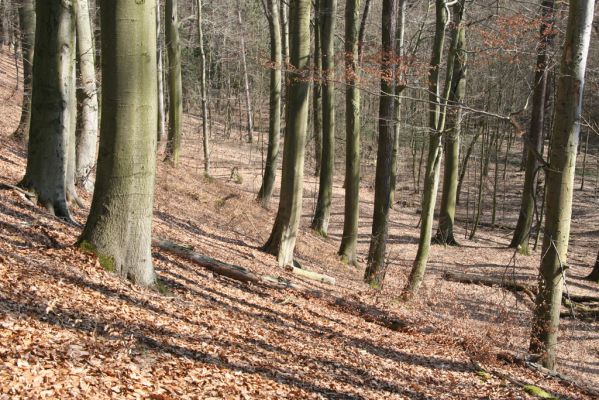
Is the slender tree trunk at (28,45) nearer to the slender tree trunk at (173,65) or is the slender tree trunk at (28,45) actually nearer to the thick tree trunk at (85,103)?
the thick tree trunk at (85,103)

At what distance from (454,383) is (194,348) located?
3790 mm

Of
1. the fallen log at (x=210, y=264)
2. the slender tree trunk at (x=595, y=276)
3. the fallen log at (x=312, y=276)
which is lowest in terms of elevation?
the slender tree trunk at (x=595, y=276)

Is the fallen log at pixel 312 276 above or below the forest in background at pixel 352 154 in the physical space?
below

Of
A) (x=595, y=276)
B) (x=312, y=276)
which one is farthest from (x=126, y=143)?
(x=595, y=276)

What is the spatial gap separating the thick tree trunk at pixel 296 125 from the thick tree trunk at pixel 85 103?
4.02 metres

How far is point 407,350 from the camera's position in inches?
359

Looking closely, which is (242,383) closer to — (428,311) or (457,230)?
(428,311)

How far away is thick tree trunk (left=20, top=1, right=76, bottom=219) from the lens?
8.71 metres

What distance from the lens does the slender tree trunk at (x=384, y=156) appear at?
1247 cm

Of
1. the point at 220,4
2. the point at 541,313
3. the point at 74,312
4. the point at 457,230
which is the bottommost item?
the point at 457,230

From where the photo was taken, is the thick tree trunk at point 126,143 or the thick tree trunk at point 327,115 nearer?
the thick tree trunk at point 126,143

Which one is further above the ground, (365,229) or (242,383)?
(242,383)

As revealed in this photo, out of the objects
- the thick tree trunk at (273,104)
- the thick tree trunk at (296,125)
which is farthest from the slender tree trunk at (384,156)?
the thick tree trunk at (273,104)

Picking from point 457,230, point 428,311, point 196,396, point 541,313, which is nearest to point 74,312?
point 196,396
